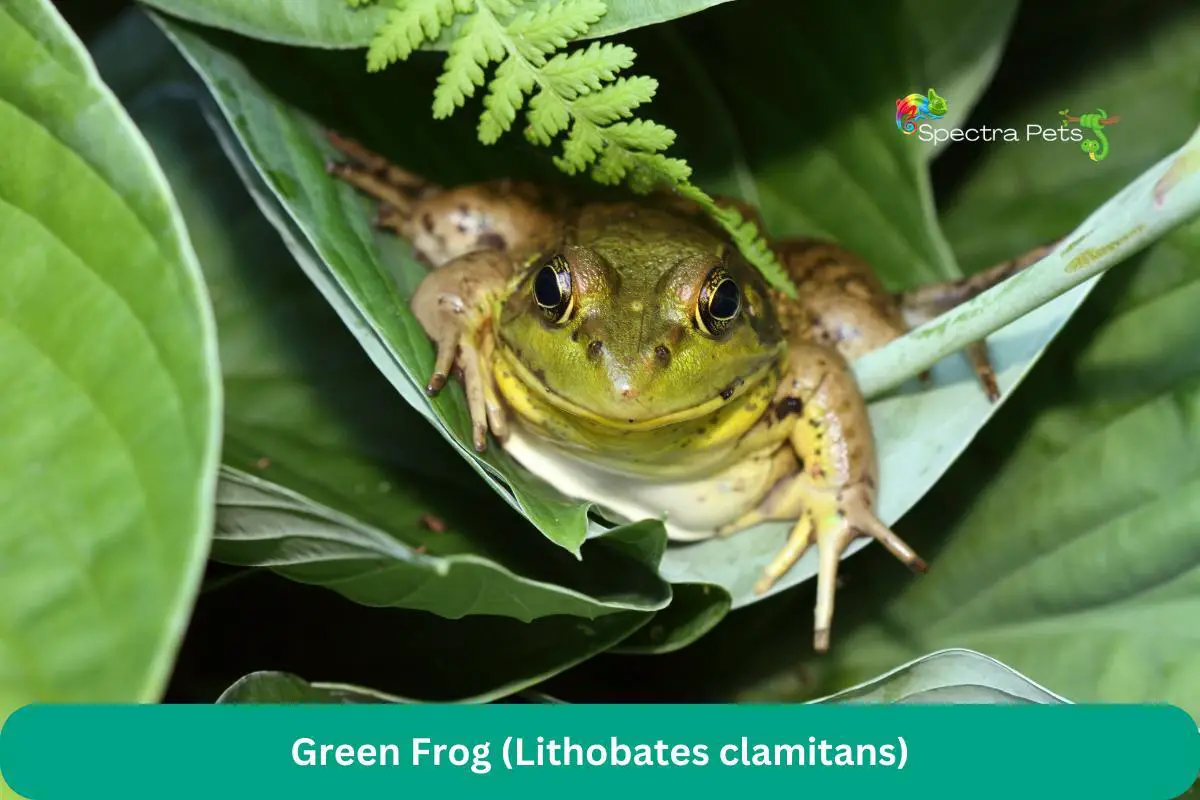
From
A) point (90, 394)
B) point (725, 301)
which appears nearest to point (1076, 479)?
point (725, 301)

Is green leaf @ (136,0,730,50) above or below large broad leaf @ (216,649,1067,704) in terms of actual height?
above

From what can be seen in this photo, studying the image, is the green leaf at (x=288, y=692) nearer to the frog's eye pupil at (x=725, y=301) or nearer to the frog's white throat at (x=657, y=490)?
the frog's white throat at (x=657, y=490)

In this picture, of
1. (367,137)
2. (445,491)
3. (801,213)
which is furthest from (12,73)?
(801,213)

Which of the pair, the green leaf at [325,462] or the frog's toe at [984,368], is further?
the frog's toe at [984,368]

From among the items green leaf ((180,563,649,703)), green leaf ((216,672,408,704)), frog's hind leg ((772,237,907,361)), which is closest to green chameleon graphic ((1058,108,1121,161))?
frog's hind leg ((772,237,907,361))

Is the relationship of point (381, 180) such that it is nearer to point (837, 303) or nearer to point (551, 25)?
point (551, 25)

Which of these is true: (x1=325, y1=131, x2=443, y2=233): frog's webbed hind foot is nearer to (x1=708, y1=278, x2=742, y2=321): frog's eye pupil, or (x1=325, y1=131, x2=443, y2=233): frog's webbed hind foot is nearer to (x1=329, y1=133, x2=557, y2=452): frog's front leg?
(x1=329, y1=133, x2=557, y2=452): frog's front leg

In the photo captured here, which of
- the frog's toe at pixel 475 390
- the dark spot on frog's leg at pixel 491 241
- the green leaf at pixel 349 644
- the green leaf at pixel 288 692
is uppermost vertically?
the dark spot on frog's leg at pixel 491 241

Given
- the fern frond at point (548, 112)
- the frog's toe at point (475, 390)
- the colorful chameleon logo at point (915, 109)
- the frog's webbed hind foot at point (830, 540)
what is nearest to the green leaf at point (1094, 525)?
the frog's webbed hind foot at point (830, 540)
